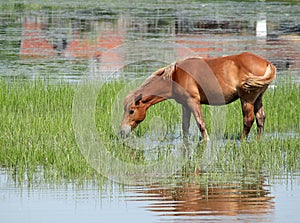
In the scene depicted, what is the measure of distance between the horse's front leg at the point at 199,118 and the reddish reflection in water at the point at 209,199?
197cm

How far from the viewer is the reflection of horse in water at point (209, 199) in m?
7.48

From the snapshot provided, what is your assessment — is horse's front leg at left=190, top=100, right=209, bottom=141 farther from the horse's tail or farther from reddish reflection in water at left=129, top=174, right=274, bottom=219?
reddish reflection in water at left=129, top=174, right=274, bottom=219

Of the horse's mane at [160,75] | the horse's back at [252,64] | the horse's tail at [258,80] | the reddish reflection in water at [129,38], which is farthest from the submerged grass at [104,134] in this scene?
the reddish reflection in water at [129,38]

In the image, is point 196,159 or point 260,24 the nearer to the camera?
point 196,159

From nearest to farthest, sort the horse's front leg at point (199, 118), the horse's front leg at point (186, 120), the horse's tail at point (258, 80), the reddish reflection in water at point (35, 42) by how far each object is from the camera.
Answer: the horse's tail at point (258, 80) < the horse's front leg at point (199, 118) < the horse's front leg at point (186, 120) < the reddish reflection in water at point (35, 42)

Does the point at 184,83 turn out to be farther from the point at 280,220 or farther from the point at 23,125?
the point at 280,220

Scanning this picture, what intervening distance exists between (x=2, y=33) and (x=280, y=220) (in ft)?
56.4

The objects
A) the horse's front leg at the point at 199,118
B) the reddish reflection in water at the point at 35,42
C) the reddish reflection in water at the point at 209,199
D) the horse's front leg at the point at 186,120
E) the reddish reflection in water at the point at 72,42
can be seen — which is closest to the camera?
the reddish reflection in water at the point at 209,199

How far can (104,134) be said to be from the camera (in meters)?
10.7

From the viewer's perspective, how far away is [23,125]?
11.0 meters

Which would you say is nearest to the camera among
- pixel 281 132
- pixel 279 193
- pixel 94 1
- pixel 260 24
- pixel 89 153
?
pixel 279 193

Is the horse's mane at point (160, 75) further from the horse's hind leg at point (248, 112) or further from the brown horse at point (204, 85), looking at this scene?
the horse's hind leg at point (248, 112)

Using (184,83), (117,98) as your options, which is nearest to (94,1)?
(117,98)

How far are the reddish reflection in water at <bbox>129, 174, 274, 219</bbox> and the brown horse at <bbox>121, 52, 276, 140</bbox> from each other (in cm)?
199
